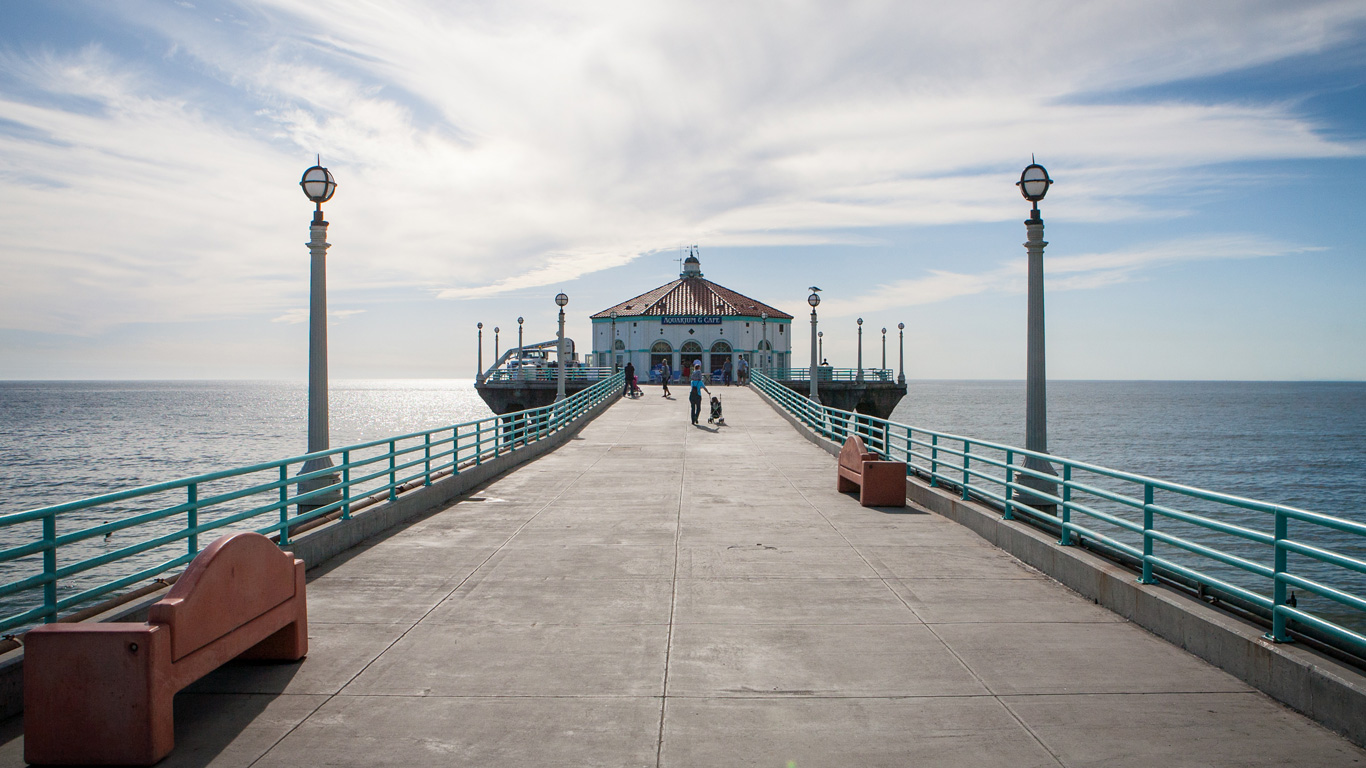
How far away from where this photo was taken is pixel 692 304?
6028 cm

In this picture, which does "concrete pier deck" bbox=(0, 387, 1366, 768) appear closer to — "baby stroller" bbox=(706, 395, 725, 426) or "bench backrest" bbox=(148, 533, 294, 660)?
"bench backrest" bbox=(148, 533, 294, 660)

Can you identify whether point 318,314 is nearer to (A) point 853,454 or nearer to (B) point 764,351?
(A) point 853,454

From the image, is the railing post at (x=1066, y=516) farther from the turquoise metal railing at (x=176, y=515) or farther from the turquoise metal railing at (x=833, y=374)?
the turquoise metal railing at (x=833, y=374)

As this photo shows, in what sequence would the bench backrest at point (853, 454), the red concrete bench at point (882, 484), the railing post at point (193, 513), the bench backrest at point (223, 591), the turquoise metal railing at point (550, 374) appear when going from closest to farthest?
the bench backrest at point (223, 591)
the railing post at point (193, 513)
the red concrete bench at point (882, 484)
the bench backrest at point (853, 454)
the turquoise metal railing at point (550, 374)

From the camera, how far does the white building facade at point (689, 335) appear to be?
5731 cm

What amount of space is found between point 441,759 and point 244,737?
1.21m

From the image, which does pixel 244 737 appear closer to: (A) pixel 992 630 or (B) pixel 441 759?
(B) pixel 441 759

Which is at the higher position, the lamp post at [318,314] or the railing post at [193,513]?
the lamp post at [318,314]

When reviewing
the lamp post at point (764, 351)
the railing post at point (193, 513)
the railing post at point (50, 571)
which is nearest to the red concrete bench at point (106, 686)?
the railing post at point (50, 571)

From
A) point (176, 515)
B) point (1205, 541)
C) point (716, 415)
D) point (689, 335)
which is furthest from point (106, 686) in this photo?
point (689, 335)

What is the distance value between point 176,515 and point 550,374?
35583mm

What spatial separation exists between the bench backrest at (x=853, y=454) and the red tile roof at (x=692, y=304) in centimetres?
4272

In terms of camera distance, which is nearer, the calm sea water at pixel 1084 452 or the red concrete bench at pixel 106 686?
the red concrete bench at pixel 106 686

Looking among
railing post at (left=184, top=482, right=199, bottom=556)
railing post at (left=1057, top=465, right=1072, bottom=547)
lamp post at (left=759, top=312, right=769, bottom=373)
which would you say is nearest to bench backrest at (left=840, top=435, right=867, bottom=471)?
railing post at (left=1057, top=465, right=1072, bottom=547)
